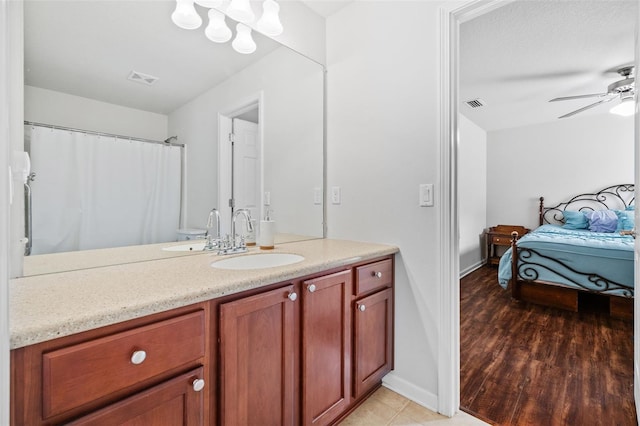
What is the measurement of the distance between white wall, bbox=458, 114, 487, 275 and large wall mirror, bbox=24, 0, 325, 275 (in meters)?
3.32

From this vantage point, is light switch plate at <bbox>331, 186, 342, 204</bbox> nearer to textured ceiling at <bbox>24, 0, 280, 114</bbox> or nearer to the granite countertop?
the granite countertop

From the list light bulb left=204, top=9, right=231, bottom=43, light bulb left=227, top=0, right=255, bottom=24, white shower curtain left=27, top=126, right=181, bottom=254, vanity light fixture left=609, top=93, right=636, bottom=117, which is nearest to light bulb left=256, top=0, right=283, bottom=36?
light bulb left=227, top=0, right=255, bottom=24

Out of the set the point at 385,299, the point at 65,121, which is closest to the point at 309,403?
the point at 385,299

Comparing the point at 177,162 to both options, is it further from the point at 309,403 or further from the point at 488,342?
the point at 488,342

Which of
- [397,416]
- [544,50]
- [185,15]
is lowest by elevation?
[397,416]

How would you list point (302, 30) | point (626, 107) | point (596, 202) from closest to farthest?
point (302, 30) < point (626, 107) < point (596, 202)

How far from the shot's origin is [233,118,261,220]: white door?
1790 mm

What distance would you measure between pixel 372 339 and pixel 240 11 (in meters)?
1.80

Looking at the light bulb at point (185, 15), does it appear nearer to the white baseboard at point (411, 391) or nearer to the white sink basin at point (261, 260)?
the white sink basin at point (261, 260)

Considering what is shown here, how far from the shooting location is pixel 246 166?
185cm

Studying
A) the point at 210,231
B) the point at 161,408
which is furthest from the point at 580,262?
the point at 161,408

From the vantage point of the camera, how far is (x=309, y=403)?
128 centimetres

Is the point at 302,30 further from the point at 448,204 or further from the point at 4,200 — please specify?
the point at 4,200

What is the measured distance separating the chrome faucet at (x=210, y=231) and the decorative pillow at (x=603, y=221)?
4.69 metres
